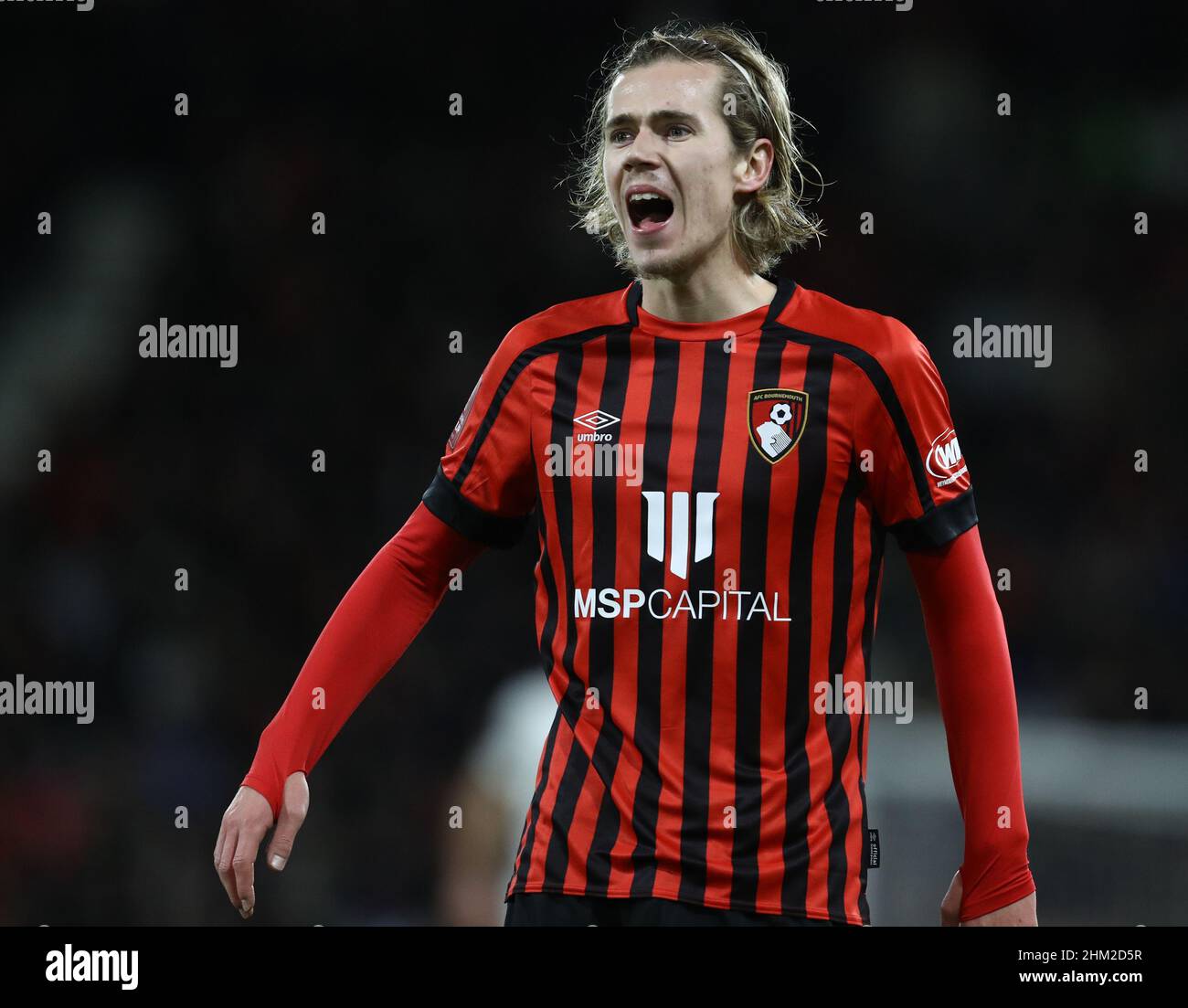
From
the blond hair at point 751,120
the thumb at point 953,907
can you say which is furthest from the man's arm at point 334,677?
the thumb at point 953,907

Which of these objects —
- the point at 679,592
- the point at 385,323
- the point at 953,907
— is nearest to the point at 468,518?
the point at 679,592

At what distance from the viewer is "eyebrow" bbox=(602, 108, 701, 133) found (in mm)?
3049

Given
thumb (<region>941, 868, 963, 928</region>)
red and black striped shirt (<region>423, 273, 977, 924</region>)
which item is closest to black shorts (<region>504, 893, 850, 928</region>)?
red and black striped shirt (<region>423, 273, 977, 924</region>)

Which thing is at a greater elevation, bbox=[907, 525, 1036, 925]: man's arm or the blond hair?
the blond hair

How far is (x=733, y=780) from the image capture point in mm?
2781

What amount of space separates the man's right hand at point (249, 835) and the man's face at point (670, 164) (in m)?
1.19

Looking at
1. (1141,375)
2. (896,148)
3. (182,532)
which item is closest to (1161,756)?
(1141,375)

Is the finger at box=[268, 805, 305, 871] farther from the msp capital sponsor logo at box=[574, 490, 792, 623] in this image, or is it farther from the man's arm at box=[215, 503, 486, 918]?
the msp capital sponsor logo at box=[574, 490, 792, 623]

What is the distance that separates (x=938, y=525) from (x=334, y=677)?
1.15m

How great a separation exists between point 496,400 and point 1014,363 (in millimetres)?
4467

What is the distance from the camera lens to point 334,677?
304cm

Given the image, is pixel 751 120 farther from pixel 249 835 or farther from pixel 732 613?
pixel 249 835

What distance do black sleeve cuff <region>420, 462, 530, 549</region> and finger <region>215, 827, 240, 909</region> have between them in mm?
697

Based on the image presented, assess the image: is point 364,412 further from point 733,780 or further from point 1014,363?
point 733,780
